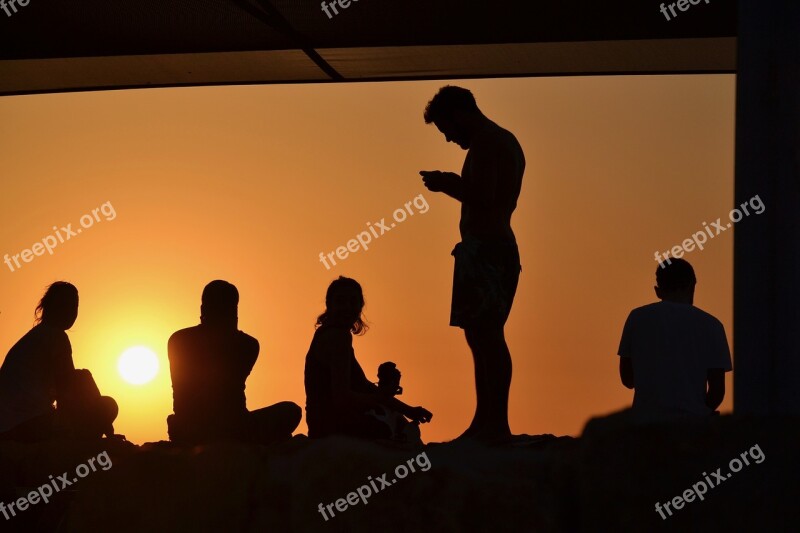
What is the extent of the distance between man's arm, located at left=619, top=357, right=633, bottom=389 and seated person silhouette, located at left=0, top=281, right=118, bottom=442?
2.37 metres

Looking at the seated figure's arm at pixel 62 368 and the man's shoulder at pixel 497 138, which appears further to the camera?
the seated figure's arm at pixel 62 368

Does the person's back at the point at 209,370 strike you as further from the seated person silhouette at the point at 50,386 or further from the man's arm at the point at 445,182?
the man's arm at the point at 445,182

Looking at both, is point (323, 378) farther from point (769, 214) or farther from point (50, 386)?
point (769, 214)

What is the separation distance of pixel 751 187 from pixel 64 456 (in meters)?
1.83

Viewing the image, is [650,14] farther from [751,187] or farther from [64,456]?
[64,456]

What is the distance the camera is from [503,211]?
13.8 feet

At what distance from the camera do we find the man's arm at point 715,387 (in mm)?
4266

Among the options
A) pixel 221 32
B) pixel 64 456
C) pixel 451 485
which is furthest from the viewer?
pixel 221 32

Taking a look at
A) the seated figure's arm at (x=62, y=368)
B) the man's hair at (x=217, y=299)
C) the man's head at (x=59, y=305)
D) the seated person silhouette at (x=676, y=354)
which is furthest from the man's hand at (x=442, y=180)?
the seated figure's arm at (x=62, y=368)

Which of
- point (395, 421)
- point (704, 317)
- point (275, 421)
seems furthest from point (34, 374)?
point (704, 317)

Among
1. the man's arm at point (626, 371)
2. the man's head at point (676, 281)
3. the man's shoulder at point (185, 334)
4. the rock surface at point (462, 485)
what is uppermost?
the man's shoulder at point (185, 334)

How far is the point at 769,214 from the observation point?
2520 mm

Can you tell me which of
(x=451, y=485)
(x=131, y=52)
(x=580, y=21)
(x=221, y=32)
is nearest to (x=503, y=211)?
(x=451, y=485)

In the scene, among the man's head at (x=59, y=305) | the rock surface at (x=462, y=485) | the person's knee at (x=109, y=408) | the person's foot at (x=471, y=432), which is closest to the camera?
the rock surface at (x=462, y=485)
